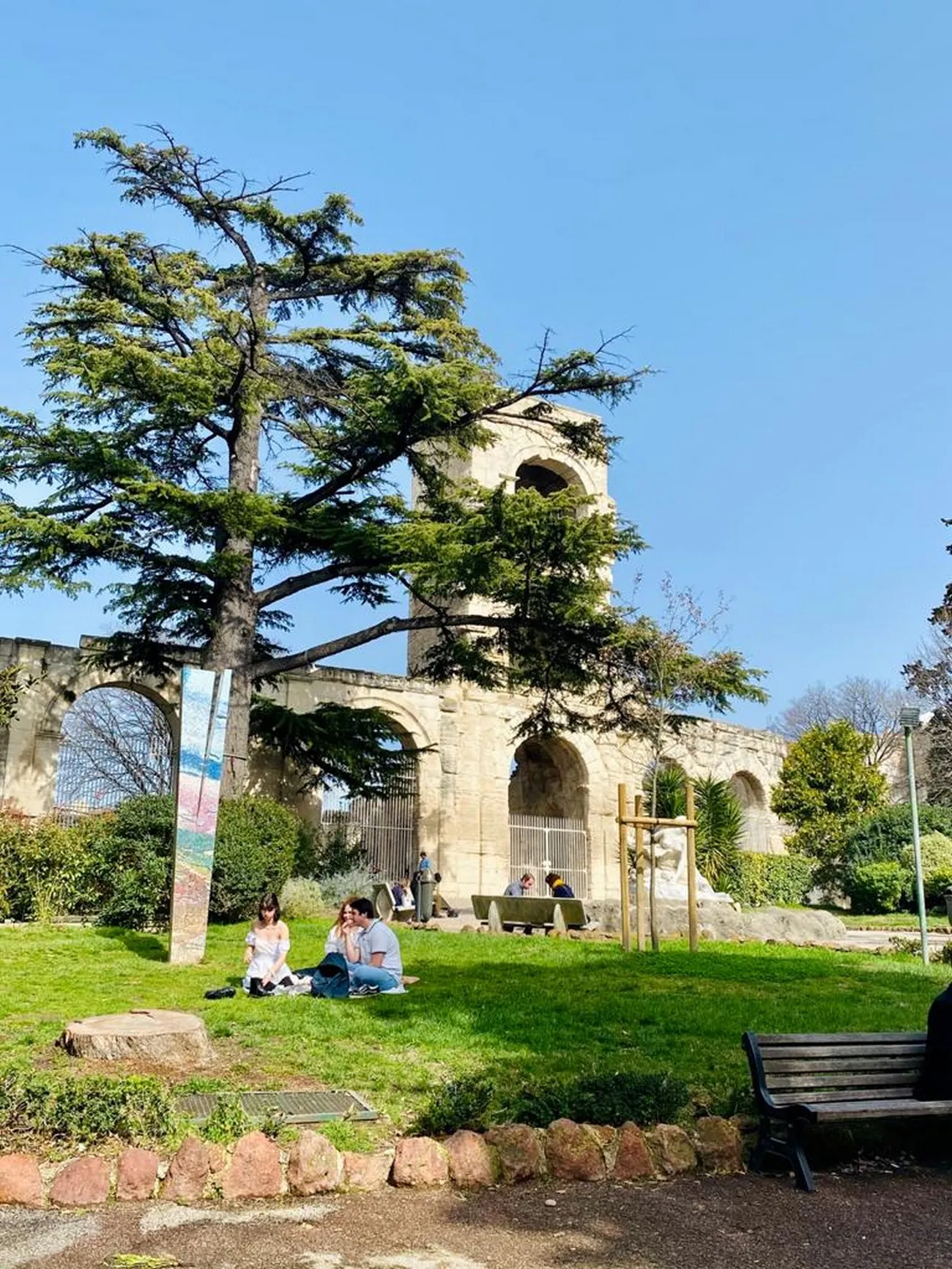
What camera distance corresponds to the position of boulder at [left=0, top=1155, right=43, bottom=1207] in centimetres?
415

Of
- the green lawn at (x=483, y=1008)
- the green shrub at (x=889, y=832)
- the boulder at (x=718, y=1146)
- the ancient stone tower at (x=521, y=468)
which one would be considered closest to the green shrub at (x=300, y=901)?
the green lawn at (x=483, y=1008)

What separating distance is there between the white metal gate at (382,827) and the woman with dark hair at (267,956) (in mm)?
12574

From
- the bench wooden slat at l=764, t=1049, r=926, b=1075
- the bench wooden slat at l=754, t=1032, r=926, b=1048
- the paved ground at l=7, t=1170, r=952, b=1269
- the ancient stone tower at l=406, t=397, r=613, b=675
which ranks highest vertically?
the ancient stone tower at l=406, t=397, r=613, b=675

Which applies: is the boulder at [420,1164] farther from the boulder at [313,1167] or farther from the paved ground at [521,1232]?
the boulder at [313,1167]

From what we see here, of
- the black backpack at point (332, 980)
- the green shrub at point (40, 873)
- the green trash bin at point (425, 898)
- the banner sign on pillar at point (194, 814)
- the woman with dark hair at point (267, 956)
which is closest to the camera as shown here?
the black backpack at point (332, 980)

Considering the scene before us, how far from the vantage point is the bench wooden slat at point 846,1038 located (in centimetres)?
521

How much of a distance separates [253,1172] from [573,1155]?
1385mm

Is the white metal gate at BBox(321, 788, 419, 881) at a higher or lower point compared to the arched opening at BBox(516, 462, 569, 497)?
lower

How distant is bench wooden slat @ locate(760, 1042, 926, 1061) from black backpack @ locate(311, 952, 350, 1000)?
14.5ft

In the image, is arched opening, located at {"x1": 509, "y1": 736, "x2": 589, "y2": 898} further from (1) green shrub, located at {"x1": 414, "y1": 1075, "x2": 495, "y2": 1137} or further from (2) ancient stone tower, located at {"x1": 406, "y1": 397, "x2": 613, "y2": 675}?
(1) green shrub, located at {"x1": 414, "y1": 1075, "x2": 495, "y2": 1137}

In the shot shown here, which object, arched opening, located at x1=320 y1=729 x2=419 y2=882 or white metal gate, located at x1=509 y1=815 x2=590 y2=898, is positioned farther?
white metal gate, located at x1=509 y1=815 x2=590 y2=898

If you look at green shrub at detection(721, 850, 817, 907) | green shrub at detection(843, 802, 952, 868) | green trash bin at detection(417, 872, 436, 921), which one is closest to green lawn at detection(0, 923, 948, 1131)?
green trash bin at detection(417, 872, 436, 921)

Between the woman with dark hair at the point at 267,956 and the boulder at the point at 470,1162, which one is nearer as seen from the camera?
the boulder at the point at 470,1162

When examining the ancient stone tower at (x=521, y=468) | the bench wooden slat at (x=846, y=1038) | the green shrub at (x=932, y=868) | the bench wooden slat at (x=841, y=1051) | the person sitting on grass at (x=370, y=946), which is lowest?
the bench wooden slat at (x=841, y=1051)
